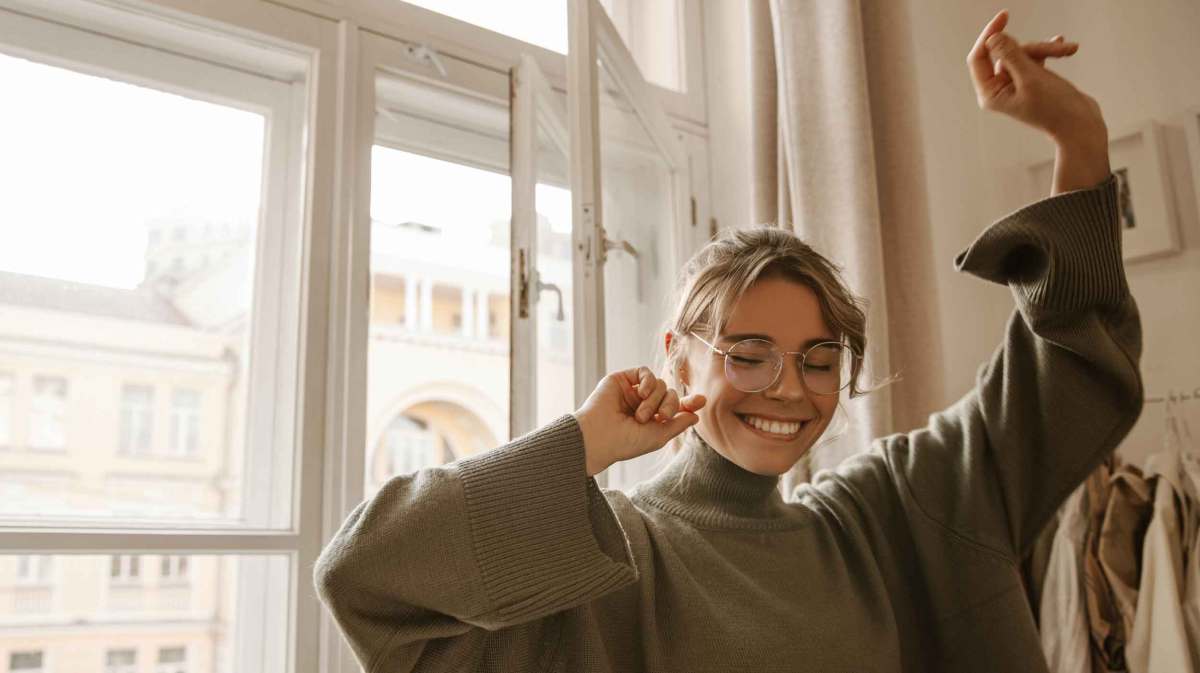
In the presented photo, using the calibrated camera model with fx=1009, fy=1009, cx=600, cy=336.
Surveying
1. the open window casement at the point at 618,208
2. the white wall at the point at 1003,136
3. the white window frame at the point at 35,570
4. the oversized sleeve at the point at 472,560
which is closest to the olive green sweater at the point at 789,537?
the oversized sleeve at the point at 472,560

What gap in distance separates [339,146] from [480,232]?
19.7 inches

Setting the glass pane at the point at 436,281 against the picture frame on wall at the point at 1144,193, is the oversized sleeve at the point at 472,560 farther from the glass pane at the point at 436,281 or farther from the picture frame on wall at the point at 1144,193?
the picture frame on wall at the point at 1144,193

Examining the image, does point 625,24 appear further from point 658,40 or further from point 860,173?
point 860,173

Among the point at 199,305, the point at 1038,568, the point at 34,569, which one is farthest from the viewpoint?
the point at 1038,568

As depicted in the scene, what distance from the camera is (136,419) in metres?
1.46

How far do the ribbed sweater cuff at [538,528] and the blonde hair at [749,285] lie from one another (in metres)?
0.24

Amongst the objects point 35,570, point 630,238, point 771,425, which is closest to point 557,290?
point 630,238

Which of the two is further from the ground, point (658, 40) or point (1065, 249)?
point (658, 40)

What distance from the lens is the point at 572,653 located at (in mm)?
868

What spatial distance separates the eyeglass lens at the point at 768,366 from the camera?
38.7 inches

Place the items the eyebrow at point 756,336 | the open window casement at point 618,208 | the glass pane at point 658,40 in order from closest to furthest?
1. the eyebrow at point 756,336
2. the open window casement at point 618,208
3. the glass pane at point 658,40

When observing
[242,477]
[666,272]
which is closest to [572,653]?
[242,477]

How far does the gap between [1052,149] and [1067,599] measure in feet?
3.48

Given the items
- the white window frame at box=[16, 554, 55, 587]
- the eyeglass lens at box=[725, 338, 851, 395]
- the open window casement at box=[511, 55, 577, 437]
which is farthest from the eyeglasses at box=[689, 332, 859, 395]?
the white window frame at box=[16, 554, 55, 587]
